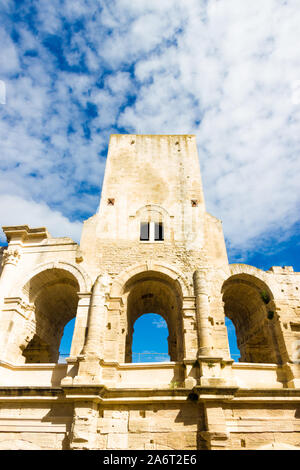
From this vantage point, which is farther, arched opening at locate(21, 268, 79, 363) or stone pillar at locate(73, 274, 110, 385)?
arched opening at locate(21, 268, 79, 363)

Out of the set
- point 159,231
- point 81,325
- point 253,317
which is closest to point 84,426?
point 81,325

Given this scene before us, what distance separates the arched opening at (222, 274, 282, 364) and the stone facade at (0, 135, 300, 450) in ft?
0.18

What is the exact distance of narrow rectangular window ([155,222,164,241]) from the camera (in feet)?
40.5

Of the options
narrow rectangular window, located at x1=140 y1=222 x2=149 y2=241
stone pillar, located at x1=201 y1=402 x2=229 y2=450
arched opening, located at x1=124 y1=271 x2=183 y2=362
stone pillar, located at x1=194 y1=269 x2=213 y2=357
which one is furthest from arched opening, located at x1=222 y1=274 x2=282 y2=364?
narrow rectangular window, located at x1=140 y1=222 x2=149 y2=241

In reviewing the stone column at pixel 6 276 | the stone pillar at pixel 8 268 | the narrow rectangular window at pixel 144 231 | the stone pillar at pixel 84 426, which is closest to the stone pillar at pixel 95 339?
the stone pillar at pixel 84 426

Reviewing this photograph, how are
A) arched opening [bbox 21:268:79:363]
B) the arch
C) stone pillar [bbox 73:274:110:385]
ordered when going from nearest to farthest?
stone pillar [bbox 73:274:110:385]
the arch
arched opening [bbox 21:268:79:363]

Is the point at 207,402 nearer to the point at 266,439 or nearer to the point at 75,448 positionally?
the point at 266,439

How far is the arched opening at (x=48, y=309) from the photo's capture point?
11.5m

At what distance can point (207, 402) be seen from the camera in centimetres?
826

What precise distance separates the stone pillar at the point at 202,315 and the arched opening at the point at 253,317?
172 cm

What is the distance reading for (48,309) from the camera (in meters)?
12.9

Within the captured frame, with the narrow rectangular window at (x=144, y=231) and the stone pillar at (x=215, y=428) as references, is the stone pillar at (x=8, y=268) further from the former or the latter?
the stone pillar at (x=215, y=428)

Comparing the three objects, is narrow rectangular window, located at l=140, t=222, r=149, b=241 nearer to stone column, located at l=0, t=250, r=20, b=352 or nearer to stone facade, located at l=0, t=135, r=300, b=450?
stone facade, located at l=0, t=135, r=300, b=450
